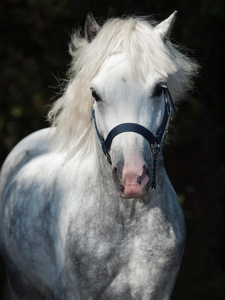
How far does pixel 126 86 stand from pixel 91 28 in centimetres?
57

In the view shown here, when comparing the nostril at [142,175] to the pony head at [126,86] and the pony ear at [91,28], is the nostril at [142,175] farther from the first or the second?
the pony ear at [91,28]

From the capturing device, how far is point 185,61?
323cm

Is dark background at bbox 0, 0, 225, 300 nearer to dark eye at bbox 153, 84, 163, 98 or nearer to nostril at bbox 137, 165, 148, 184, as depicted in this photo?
dark eye at bbox 153, 84, 163, 98

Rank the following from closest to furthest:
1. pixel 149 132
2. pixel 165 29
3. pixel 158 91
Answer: pixel 149 132 → pixel 158 91 → pixel 165 29

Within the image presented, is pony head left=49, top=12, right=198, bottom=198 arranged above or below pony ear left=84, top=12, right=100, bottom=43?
below

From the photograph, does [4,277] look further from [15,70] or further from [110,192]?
[15,70]

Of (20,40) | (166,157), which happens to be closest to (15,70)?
(20,40)

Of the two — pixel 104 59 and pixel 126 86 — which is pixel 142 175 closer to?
pixel 126 86

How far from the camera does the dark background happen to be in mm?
6172

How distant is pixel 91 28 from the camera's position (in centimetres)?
317

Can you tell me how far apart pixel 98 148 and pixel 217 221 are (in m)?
3.95

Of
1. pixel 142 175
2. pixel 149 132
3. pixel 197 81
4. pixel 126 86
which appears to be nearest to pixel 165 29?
pixel 126 86

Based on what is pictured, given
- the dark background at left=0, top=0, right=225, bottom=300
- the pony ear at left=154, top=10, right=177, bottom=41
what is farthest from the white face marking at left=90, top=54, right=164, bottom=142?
the dark background at left=0, top=0, right=225, bottom=300

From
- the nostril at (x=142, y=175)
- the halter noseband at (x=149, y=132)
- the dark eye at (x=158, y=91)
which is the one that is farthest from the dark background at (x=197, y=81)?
the nostril at (x=142, y=175)
